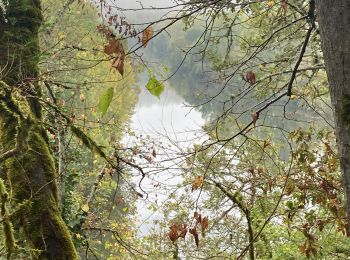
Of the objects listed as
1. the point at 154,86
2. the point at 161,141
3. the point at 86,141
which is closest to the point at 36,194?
the point at 86,141

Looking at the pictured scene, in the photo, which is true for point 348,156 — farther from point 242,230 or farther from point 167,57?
point 167,57

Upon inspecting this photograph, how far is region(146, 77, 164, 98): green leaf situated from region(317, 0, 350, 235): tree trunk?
56 centimetres

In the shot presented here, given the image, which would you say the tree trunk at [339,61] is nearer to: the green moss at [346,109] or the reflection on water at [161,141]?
the green moss at [346,109]

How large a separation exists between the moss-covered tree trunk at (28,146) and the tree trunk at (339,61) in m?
1.58

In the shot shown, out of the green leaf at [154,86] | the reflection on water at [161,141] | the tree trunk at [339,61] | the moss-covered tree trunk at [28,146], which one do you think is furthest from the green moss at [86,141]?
the tree trunk at [339,61]

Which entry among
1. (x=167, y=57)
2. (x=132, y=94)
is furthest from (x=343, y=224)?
(x=167, y=57)

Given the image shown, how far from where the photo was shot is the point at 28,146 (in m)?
2.43

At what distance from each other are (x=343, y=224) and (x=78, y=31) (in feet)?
52.6

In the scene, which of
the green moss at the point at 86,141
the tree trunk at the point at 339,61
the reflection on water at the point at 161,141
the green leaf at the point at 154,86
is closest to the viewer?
the tree trunk at the point at 339,61

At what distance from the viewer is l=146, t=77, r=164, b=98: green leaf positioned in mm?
1323

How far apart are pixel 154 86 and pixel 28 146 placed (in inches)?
54.6

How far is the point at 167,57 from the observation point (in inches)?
2024

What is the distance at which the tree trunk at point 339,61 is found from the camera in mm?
1209

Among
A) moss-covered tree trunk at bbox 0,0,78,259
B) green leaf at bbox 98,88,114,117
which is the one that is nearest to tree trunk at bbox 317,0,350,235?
green leaf at bbox 98,88,114,117
